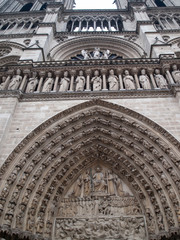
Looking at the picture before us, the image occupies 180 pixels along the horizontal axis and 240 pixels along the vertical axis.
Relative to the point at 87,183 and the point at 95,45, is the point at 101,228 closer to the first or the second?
the point at 87,183

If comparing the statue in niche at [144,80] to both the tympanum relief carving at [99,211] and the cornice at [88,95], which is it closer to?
the cornice at [88,95]

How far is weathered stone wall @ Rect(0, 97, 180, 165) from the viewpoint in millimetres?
5812

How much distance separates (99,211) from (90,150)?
1817mm

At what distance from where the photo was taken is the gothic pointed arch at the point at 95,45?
480 inches

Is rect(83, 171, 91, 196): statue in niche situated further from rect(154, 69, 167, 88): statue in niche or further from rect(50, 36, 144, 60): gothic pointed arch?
rect(50, 36, 144, 60): gothic pointed arch

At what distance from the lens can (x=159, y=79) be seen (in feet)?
24.8

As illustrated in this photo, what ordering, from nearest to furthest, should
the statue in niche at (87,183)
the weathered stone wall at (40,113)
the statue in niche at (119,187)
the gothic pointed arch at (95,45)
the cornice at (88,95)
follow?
the weathered stone wall at (40,113), the statue in niche at (119,187), the statue in niche at (87,183), the cornice at (88,95), the gothic pointed arch at (95,45)

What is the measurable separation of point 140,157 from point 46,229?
3.08 meters

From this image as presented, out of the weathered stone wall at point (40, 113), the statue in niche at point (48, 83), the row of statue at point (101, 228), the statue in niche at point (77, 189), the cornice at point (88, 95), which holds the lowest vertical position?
the row of statue at point (101, 228)

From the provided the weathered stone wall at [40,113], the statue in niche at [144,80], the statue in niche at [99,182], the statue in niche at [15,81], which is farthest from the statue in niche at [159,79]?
the statue in niche at [15,81]

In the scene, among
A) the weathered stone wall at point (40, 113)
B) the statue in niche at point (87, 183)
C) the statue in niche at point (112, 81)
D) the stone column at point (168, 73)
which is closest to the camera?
the weathered stone wall at point (40, 113)

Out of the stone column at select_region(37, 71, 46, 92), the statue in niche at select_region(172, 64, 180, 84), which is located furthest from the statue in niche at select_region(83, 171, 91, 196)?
the statue in niche at select_region(172, 64, 180, 84)

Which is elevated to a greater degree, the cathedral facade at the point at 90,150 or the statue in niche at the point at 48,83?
the statue in niche at the point at 48,83

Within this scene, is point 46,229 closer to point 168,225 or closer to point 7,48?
point 168,225
